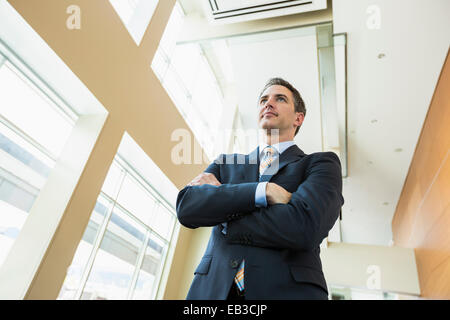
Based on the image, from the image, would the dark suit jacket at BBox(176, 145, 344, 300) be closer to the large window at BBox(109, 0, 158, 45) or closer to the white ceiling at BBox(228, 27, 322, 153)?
the large window at BBox(109, 0, 158, 45)

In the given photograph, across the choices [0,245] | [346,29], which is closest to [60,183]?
[0,245]

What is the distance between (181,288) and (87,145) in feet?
12.1

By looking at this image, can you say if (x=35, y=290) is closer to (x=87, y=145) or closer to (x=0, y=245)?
(x=0, y=245)

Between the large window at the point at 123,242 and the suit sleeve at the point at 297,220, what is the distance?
353 cm

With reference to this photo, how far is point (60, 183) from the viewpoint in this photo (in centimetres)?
321

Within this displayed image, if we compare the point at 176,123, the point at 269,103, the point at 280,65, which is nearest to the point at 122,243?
the point at 176,123

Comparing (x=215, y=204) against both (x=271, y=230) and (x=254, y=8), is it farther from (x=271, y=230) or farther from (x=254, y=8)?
(x=254, y=8)

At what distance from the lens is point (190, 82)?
6.73 meters

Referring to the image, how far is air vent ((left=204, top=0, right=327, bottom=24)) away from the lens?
14.6 feet

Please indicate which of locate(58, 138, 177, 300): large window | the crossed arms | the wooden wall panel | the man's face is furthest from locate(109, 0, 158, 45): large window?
the wooden wall panel

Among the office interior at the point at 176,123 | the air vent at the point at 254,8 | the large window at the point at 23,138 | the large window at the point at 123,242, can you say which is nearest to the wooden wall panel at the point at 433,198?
the office interior at the point at 176,123

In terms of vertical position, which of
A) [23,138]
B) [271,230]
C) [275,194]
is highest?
[23,138]

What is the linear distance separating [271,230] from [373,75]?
5773mm
